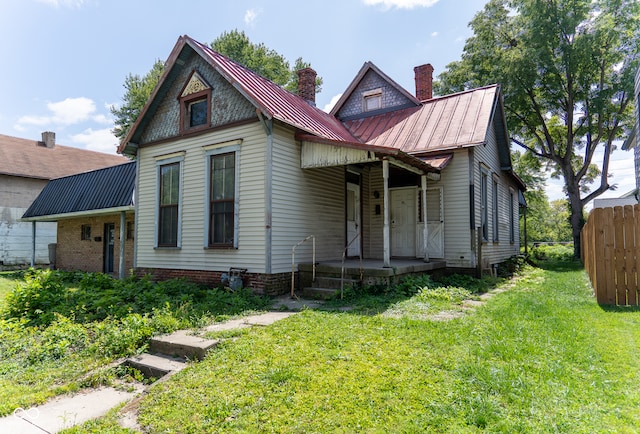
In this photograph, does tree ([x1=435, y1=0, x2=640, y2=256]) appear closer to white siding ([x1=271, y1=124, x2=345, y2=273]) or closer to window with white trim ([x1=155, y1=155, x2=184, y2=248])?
white siding ([x1=271, y1=124, x2=345, y2=273])

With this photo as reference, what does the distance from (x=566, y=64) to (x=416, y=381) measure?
22042 millimetres

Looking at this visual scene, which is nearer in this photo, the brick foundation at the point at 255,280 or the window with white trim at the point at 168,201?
the brick foundation at the point at 255,280

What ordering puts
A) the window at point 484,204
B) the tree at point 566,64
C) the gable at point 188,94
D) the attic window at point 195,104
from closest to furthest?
the gable at point 188,94 → the attic window at point 195,104 → the window at point 484,204 → the tree at point 566,64

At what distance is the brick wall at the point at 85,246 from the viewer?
1512 centimetres

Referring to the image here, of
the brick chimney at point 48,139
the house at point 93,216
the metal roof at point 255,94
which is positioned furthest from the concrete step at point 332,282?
the brick chimney at point 48,139

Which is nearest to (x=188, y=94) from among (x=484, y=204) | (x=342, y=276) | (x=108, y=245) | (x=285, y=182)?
(x=285, y=182)

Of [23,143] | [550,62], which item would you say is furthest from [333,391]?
[23,143]

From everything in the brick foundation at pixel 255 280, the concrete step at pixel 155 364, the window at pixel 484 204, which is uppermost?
the window at pixel 484 204

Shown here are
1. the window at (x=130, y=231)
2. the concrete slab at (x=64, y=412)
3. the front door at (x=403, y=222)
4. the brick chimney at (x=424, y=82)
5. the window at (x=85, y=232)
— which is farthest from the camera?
the window at (x=85, y=232)

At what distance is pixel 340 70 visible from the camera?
1909 centimetres

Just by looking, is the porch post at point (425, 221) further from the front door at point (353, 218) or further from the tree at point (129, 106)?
the tree at point (129, 106)

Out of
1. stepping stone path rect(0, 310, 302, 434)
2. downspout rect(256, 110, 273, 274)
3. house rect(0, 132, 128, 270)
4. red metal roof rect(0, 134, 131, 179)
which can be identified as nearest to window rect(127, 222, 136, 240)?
house rect(0, 132, 128, 270)

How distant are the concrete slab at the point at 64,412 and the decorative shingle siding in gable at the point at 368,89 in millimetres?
12443

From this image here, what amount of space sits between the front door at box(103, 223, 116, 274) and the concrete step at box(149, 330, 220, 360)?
481 inches
